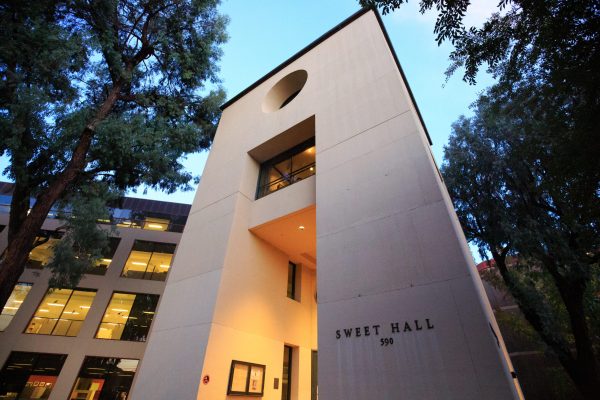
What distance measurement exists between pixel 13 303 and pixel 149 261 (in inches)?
227

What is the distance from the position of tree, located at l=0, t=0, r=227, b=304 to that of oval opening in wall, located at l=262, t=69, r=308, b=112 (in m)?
3.06

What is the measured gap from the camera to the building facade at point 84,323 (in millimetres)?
12141

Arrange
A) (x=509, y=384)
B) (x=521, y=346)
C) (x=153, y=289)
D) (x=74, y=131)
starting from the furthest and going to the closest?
(x=153, y=289)
(x=521, y=346)
(x=74, y=131)
(x=509, y=384)

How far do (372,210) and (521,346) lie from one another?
13.0 m

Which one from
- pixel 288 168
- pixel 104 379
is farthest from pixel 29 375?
pixel 288 168

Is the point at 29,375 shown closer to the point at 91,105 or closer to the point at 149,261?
the point at 149,261

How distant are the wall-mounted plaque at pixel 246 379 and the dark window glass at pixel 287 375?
103cm

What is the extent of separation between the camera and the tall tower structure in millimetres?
4008

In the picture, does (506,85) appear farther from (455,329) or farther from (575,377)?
(575,377)

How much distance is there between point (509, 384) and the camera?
3232 mm

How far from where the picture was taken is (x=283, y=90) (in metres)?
10.8

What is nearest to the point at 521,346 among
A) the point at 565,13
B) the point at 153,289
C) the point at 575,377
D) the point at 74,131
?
the point at 575,377

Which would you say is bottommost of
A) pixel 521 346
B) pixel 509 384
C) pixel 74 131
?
pixel 509 384

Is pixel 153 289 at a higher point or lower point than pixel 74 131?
lower
